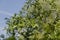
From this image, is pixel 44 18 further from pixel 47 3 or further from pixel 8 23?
pixel 8 23

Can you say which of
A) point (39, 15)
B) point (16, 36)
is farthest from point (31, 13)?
point (16, 36)

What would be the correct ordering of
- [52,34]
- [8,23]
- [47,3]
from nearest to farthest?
Result: [52,34], [47,3], [8,23]

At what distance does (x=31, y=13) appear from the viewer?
85.8ft

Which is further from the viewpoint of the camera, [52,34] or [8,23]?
[8,23]

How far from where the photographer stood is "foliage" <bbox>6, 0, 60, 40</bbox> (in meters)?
23.8

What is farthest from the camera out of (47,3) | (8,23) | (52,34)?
(8,23)

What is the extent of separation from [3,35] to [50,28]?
6167 millimetres

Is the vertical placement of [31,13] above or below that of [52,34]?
above

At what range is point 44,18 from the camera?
81.4 feet

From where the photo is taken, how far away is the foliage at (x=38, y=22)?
2384cm

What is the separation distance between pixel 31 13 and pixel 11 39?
3566 millimetres

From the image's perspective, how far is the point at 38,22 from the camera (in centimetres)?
2481

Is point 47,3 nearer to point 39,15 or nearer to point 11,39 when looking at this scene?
point 39,15

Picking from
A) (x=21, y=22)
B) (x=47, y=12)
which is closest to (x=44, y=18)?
(x=47, y=12)
